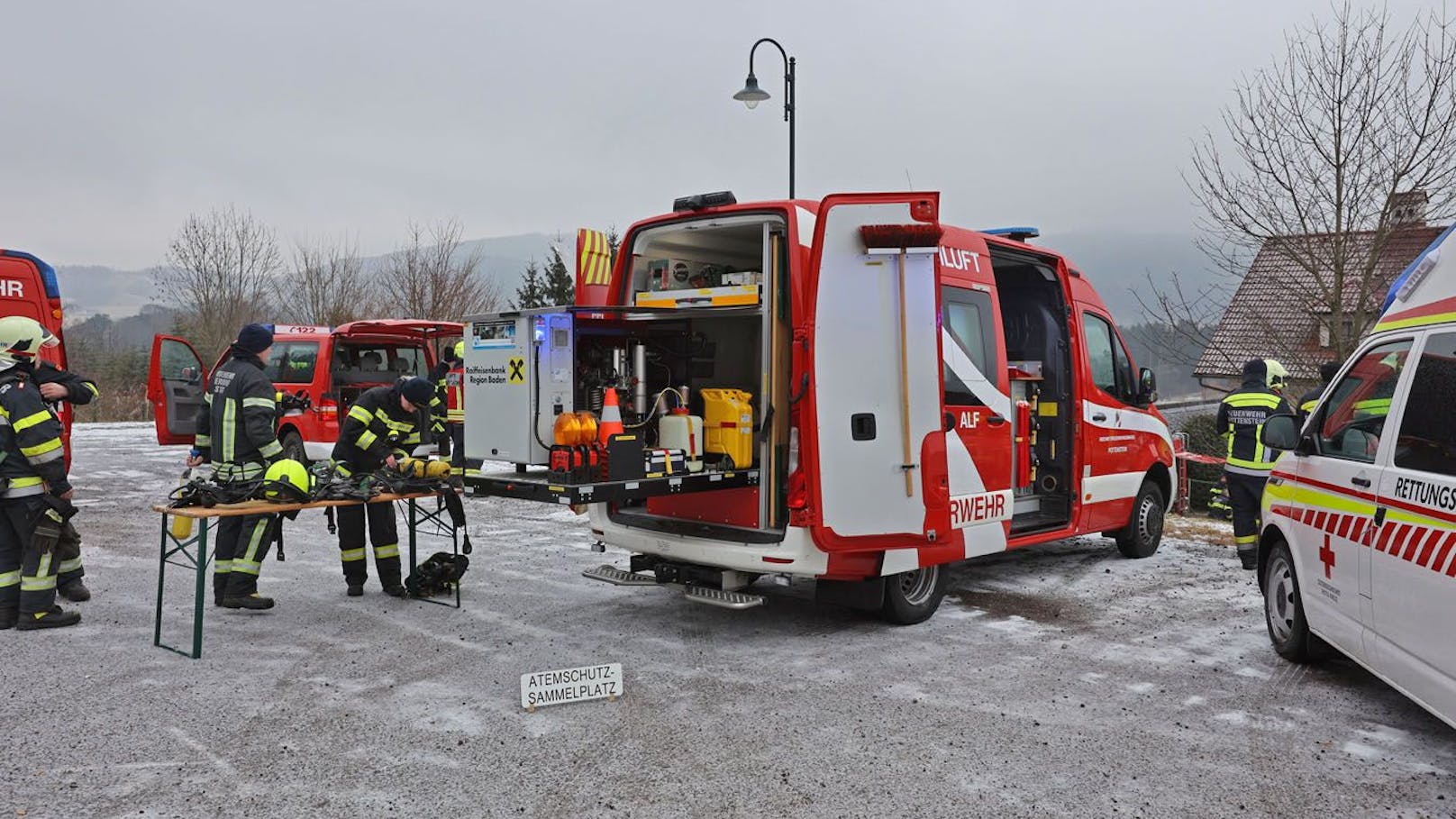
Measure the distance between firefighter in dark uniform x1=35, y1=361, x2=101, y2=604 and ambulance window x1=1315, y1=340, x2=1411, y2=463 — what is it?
6989mm

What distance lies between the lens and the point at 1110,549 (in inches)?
351

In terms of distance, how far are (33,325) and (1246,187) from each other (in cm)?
1302

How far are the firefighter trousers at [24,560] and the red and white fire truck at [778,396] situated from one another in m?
2.65

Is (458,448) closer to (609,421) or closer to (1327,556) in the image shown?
(609,421)

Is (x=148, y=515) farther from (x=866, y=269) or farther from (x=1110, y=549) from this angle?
(x=1110, y=549)

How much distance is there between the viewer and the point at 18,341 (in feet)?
19.2

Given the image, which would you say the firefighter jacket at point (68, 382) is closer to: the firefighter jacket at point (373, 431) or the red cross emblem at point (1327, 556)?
the firefighter jacket at point (373, 431)

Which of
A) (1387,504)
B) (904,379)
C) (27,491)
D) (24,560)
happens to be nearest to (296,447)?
(24,560)

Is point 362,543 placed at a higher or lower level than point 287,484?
lower

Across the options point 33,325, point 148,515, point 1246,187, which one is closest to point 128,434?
point 148,515

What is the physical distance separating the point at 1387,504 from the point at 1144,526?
15.1 ft

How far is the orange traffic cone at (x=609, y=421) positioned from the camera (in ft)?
17.3

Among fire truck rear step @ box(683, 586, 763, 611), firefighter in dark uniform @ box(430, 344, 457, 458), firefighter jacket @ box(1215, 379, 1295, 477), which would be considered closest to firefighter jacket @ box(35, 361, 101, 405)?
firefighter in dark uniform @ box(430, 344, 457, 458)

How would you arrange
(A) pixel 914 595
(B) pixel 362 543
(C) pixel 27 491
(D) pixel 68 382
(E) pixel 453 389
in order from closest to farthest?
1. (C) pixel 27 491
2. (A) pixel 914 595
3. (D) pixel 68 382
4. (B) pixel 362 543
5. (E) pixel 453 389
